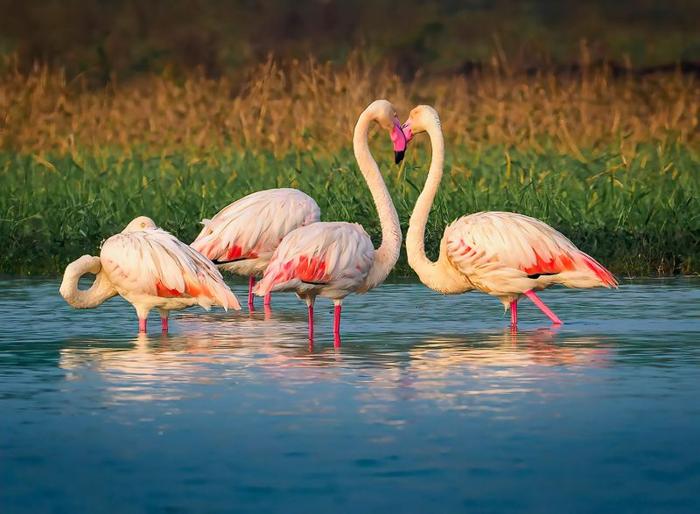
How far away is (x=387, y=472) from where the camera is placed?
638cm

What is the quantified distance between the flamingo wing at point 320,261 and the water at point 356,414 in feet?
1.06

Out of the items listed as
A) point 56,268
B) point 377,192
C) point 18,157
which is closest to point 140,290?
point 377,192

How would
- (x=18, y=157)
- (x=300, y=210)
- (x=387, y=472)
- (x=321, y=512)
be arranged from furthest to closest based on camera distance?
(x=18, y=157) < (x=300, y=210) < (x=387, y=472) < (x=321, y=512)

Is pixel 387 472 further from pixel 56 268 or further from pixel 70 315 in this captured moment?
pixel 56 268

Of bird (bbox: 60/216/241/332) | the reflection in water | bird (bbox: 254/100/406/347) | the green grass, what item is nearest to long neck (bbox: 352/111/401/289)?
bird (bbox: 254/100/406/347)

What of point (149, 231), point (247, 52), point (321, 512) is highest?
point (247, 52)

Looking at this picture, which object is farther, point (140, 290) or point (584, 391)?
point (140, 290)

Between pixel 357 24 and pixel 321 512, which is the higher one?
pixel 357 24

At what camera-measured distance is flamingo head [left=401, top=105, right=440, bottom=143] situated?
1150cm

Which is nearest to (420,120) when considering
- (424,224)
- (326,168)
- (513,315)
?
(424,224)

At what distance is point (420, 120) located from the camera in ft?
38.0

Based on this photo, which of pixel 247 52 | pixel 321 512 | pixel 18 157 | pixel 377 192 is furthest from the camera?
pixel 247 52

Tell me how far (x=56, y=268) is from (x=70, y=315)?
2825 millimetres

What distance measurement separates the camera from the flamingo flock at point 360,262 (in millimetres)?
10172
